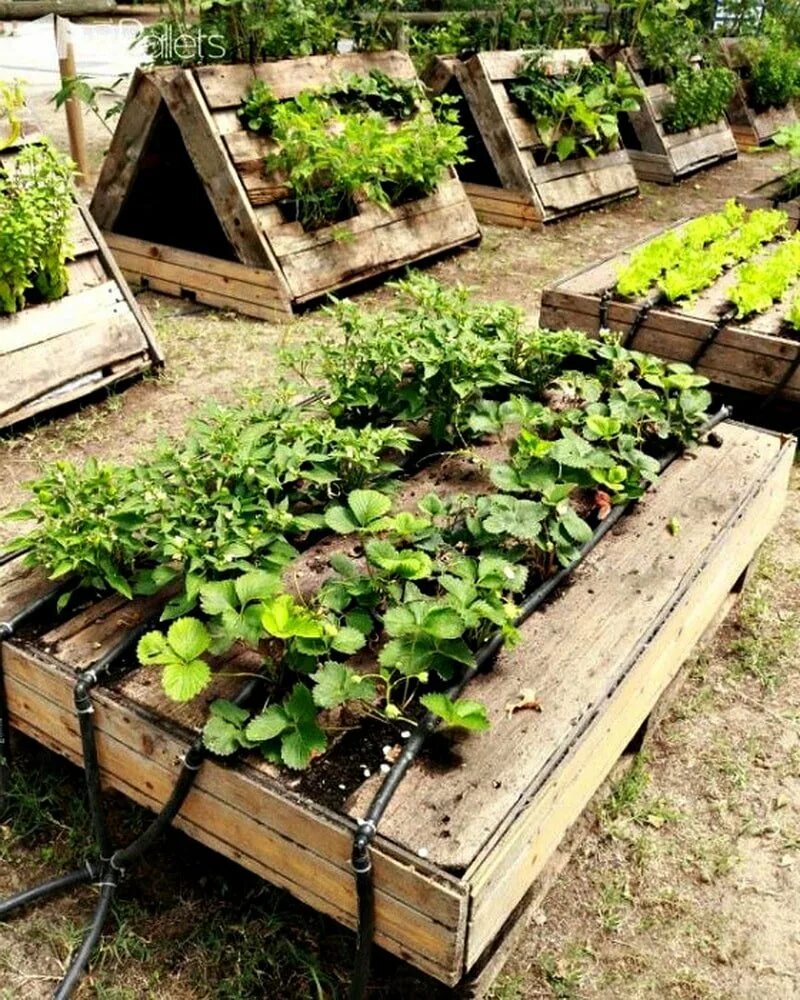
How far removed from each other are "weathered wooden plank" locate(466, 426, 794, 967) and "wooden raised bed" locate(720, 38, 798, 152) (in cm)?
895

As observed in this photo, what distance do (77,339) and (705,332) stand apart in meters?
2.80

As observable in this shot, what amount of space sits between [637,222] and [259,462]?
636 cm

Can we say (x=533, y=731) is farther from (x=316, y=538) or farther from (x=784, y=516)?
(x=784, y=516)

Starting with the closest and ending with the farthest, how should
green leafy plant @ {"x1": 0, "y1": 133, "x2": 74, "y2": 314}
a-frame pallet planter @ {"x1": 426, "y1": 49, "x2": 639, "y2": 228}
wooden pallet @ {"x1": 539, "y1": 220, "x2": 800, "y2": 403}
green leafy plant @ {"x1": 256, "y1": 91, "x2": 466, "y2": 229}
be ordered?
green leafy plant @ {"x1": 0, "y1": 133, "x2": 74, "y2": 314} < wooden pallet @ {"x1": 539, "y1": 220, "x2": 800, "y2": 403} < green leafy plant @ {"x1": 256, "y1": 91, "x2": 466, "y2": 229} < a-frame pallet planter @ {"x1": 426, "y1": 49, "x2": 639, "y2": 228}

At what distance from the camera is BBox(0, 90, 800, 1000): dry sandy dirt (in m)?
2.24

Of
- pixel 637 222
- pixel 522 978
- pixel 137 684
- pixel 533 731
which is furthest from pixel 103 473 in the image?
pixel 637 222

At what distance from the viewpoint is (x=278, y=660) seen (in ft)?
7.54

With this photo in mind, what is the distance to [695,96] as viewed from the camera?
31.4 ft

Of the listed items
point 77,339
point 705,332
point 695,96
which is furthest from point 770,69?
point 77,339

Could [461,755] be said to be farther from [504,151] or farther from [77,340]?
[504,151]

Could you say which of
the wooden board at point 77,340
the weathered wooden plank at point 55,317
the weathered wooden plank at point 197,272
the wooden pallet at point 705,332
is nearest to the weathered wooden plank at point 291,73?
the weathered wooden plank at point 197,272

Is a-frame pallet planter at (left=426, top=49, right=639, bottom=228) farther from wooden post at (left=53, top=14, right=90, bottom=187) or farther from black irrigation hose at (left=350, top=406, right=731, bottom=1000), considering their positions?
black irrigation hose at (left=350, top=406, right=731, bottom=1000)

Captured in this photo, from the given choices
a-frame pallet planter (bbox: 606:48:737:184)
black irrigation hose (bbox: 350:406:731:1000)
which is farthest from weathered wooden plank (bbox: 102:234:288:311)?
a-frame pallet planter (bbox: 606:48:737:184)

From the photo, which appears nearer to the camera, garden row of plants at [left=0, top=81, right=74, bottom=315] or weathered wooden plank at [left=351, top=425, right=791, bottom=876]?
weathered wooden plank at [left=351, top=425, right=791, bottom=876]
